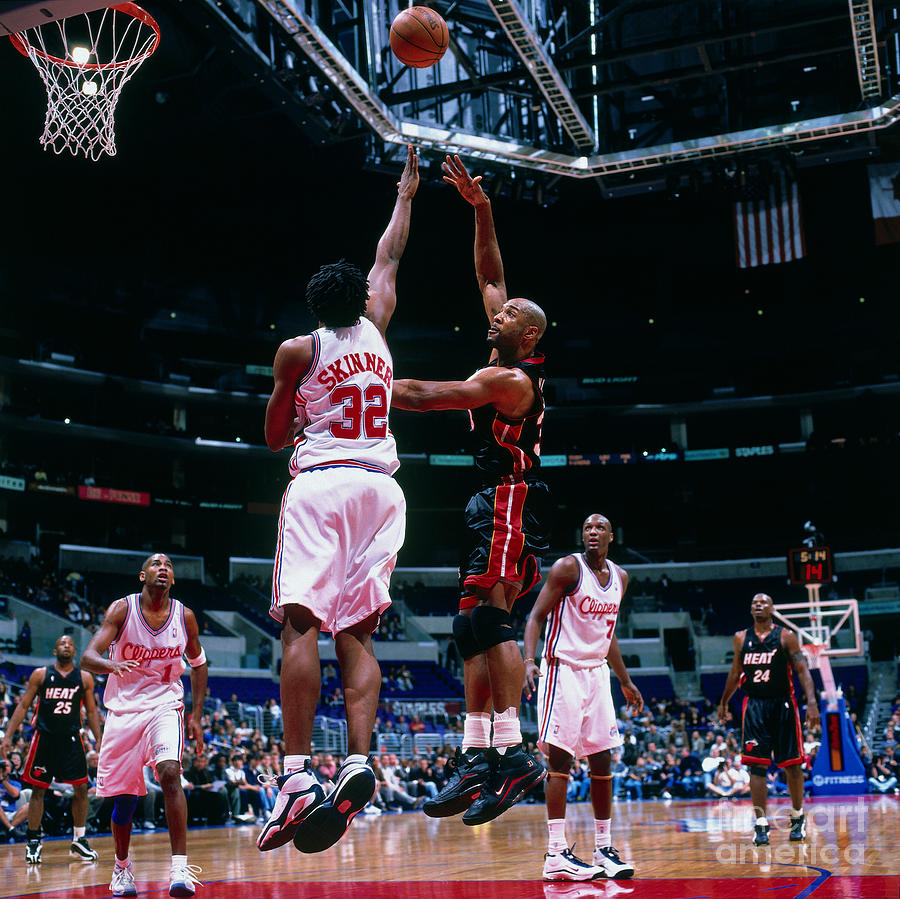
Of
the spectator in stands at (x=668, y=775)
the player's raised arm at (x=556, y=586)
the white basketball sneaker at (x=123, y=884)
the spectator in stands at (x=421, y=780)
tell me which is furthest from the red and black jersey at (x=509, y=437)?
the spectator in stands at (x=668, y=775)

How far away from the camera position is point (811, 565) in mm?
18453

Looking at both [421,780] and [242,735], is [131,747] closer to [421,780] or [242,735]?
[242,735]

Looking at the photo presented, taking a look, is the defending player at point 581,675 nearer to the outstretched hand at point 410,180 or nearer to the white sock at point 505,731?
the white sock at point 505,731

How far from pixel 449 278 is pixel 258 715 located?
18.4 m

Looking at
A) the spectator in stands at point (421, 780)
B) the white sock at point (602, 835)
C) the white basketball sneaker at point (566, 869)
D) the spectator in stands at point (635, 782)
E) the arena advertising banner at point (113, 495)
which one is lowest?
the spectator in stands at point (635, 782)

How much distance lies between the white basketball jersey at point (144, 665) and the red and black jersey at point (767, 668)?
5.66m

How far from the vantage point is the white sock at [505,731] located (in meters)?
5.27

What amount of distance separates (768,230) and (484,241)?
1798 cm

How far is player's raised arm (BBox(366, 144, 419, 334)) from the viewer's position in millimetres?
5078

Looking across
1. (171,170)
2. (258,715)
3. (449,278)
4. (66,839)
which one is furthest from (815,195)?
(66,839)

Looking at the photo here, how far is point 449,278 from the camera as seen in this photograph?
36.8m

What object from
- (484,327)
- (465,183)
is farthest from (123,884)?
(484,327)

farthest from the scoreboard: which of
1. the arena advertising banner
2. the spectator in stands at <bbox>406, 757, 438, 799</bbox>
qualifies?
the arena advertising banner

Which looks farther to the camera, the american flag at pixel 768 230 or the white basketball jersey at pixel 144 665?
the american flag at pixel 768 230
